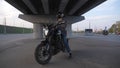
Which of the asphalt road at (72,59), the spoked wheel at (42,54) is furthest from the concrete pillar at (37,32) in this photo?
the spoked wheel at (42,54)

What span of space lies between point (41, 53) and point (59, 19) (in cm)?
165

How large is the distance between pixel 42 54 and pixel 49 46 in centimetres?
33

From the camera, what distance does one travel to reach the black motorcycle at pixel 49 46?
5.61m

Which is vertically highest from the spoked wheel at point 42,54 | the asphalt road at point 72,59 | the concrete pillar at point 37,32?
the concrete pillar at point 37,32

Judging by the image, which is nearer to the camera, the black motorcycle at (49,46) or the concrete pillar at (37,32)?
the black motorcycle at (49,46)

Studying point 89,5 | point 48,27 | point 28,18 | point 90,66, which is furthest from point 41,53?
point 28,18

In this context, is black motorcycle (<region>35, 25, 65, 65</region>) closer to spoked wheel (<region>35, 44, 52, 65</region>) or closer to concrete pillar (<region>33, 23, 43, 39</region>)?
spoked wheel (<region>35, 44, 52, 65</region>)

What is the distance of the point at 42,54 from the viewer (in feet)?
18.6

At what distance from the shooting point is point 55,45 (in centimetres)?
611

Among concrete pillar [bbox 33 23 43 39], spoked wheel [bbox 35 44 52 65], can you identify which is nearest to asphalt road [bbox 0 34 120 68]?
spoked wheel [bbox 35 44 52 65]

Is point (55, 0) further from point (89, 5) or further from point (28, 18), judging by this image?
point (28, 18)

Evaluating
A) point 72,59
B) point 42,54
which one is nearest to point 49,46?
point 42,54

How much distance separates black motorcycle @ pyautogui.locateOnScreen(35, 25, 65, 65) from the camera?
5.61 meters

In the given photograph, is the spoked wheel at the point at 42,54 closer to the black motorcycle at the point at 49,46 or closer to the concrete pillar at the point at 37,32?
the black motorcycle at the point at 49,46
